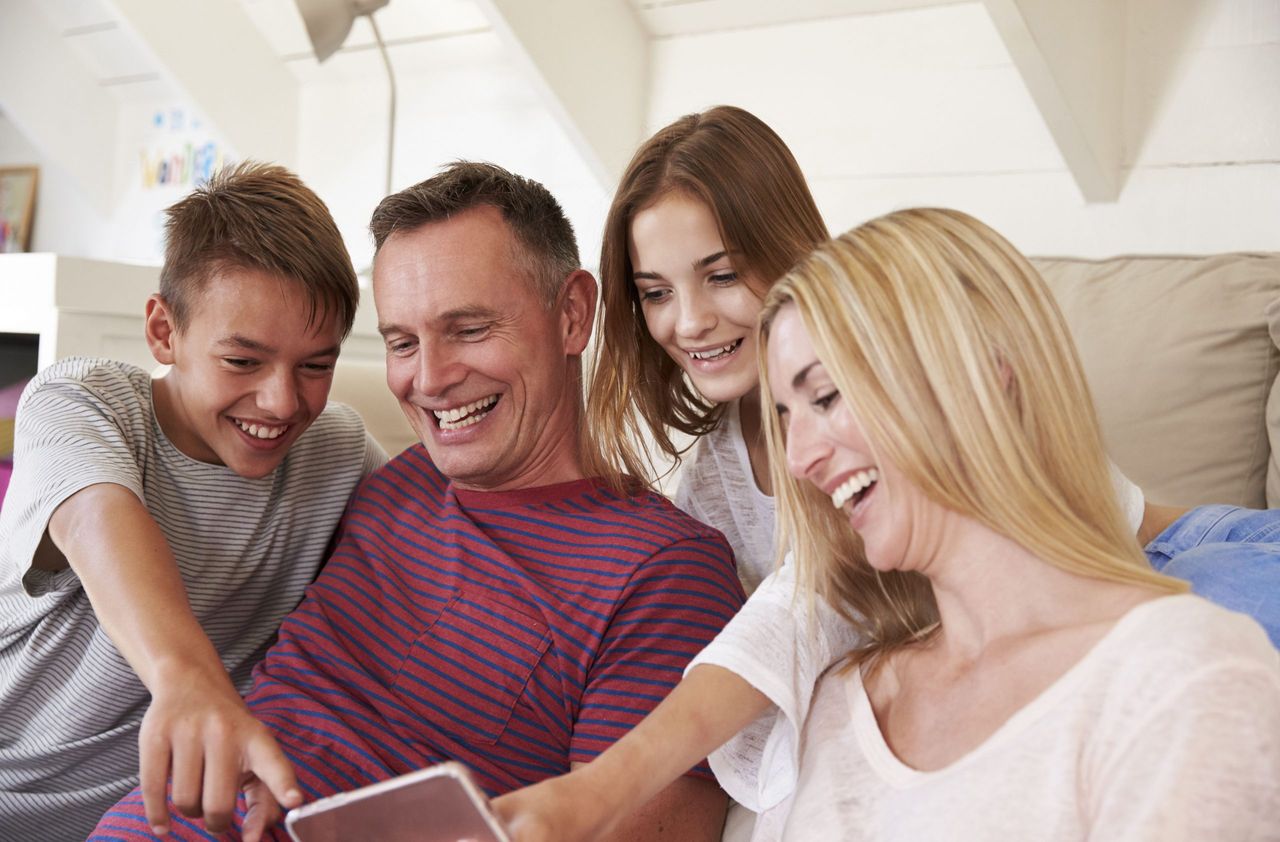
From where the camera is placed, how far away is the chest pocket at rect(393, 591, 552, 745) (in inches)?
43.9

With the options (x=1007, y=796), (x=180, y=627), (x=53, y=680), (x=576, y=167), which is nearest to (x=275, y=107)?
(x=576, y=167)

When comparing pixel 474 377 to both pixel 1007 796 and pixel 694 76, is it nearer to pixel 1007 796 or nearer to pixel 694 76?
pixel 1007 796

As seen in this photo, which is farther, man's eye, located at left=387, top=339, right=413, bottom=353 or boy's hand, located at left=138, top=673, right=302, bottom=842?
man's eye, located at left=387, top=339, right=413, bottom=353

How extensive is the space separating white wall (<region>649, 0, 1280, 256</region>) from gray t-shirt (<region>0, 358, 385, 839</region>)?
0.99 metres

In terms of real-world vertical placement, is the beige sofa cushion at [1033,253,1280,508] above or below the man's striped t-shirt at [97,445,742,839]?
above

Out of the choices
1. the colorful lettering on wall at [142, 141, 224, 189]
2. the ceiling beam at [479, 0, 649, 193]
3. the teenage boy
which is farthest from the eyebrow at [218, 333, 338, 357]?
the colorful lettering on wall at [142, 141, 224, 189]

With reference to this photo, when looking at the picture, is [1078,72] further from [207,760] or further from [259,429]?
[207,760]

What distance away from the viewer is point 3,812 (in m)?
1.30

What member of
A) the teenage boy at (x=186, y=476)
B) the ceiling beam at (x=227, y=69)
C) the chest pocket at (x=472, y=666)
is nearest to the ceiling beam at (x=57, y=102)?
the ceiling beam at (x=227, y=69)

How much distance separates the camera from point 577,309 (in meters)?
1.35

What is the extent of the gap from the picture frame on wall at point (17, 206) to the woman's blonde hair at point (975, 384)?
265cm

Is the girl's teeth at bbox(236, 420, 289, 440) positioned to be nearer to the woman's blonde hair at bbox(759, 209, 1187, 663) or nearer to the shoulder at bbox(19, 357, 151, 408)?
the shoulder at bbox(19, 357, 151, 408)

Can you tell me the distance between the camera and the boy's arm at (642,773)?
768 mm

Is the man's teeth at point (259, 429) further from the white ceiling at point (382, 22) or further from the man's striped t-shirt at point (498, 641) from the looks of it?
the white ceiling at point (382, 22)
